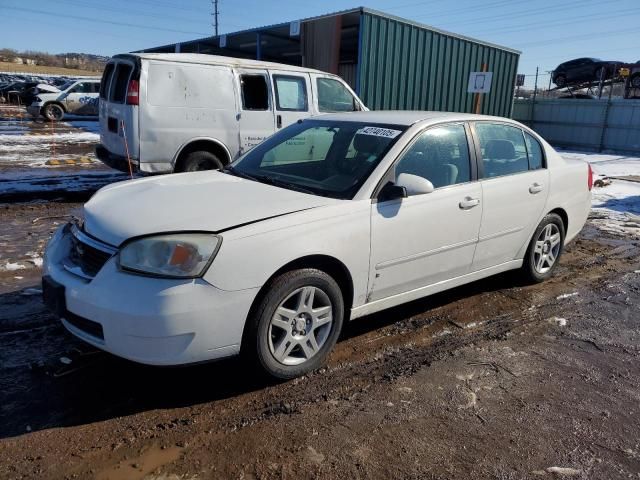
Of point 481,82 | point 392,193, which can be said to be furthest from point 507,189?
point 481,82

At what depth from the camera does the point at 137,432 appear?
104 inches

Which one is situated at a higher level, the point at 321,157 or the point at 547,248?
the point at 321,157

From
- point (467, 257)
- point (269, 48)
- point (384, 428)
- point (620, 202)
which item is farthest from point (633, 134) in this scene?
point (384, 428)

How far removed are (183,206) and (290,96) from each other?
5.67 m

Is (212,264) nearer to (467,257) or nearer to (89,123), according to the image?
(467,257)

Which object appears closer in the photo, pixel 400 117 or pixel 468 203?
pixel 468 203

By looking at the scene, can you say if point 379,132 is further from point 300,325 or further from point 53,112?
point 53,112

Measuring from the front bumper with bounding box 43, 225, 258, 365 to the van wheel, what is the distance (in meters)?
4.93

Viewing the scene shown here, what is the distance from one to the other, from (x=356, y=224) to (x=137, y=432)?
1679 mm

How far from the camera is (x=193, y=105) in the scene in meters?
7.39

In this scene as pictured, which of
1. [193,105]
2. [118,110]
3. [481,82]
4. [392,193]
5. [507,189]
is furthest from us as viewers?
[481,82]

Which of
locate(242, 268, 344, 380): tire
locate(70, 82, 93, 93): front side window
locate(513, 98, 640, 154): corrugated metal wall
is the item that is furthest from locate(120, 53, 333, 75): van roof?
locate(70, 82, 93, 93): front side window

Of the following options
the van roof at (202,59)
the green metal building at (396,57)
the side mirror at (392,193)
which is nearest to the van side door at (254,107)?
the van roof at (202,59)

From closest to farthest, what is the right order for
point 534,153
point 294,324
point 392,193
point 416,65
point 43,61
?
point 294,324, point 392,193, point 534,153, point 416,65, point 43,61
